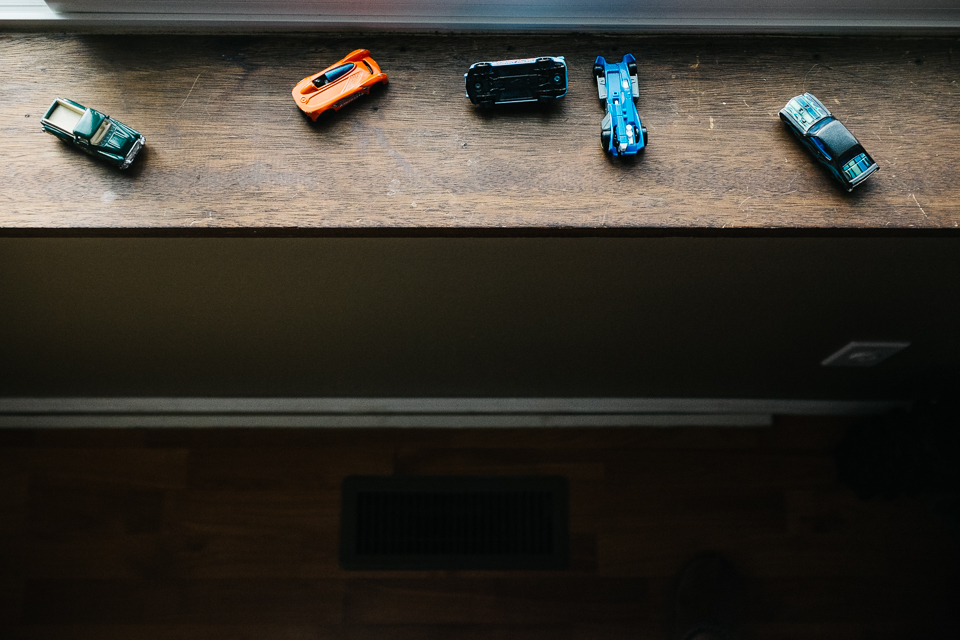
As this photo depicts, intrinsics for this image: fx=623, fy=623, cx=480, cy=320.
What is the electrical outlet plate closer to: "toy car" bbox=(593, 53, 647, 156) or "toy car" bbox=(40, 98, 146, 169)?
"toy car" bbox=(593, 53, 647, 156)

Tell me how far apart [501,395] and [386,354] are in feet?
1.10

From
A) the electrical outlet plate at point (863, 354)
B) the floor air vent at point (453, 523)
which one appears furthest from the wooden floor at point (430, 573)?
the electrical outlet plate at point (863, 354)

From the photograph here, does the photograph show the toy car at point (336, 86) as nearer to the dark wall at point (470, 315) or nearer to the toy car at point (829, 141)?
the dark wall at point (470, 315)

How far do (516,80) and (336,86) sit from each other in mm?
203

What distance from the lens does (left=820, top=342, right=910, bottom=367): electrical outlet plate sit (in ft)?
3.54

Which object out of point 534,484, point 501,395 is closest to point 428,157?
point 501,395

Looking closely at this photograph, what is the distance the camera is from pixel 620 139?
0.69 m

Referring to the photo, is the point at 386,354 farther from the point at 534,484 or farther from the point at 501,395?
the point at 534,484

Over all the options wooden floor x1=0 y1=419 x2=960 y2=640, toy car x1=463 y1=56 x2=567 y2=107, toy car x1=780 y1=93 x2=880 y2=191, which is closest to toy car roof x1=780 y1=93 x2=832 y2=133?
toy car x1=780 y1=93 x2=880 y2=191

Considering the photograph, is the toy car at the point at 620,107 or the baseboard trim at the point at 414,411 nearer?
the toy car at the point at 620,107

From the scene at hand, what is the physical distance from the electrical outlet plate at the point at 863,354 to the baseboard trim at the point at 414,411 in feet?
A: 0.87

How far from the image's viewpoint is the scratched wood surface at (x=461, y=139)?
677 millimetres

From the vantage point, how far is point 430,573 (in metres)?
1.33

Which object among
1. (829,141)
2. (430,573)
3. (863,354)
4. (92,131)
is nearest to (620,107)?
(829,141)
